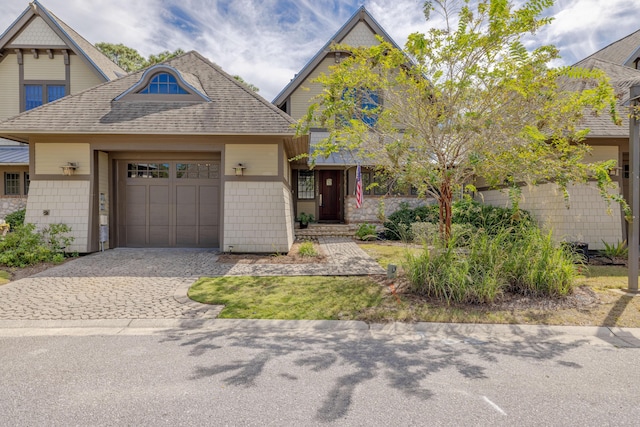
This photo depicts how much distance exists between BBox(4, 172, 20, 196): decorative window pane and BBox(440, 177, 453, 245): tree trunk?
17969 mm

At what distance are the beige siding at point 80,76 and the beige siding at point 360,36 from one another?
444 inches

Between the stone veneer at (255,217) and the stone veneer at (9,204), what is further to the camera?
the stone veneer at (9,204)

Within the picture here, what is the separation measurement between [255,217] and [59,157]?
226 inches

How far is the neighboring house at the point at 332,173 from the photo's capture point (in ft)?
46.2

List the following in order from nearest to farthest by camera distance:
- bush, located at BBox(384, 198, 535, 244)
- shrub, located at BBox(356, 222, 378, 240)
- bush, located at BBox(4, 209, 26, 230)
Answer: bush, located at BBox(384, 198, 535, 244)
shrub, located at BBox(356, 222, 378, 240)
bush, located at BBox(4, 209, 26, 230)

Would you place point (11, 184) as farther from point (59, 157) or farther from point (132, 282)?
point (132, 282)

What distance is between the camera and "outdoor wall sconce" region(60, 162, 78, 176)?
9.12m

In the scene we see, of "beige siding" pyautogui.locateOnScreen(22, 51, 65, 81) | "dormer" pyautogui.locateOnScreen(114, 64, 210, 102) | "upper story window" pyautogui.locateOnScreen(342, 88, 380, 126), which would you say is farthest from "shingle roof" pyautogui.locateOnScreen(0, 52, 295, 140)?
"beige siding" pyautogui.locateOnScreen(22, 51, 65, 81)

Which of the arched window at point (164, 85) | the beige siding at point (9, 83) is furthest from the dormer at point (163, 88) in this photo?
the beige siding at point (9, 83)

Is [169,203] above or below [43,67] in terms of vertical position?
below

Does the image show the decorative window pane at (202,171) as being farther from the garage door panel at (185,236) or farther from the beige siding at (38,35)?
the beige siding at (38,35)

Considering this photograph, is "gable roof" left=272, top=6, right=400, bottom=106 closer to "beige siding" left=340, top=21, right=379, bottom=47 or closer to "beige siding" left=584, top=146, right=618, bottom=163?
"beige siding" left=340, top=21, right=379, bottom=47

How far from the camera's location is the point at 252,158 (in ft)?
31.4

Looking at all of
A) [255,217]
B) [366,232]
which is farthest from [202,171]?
[366,232]
